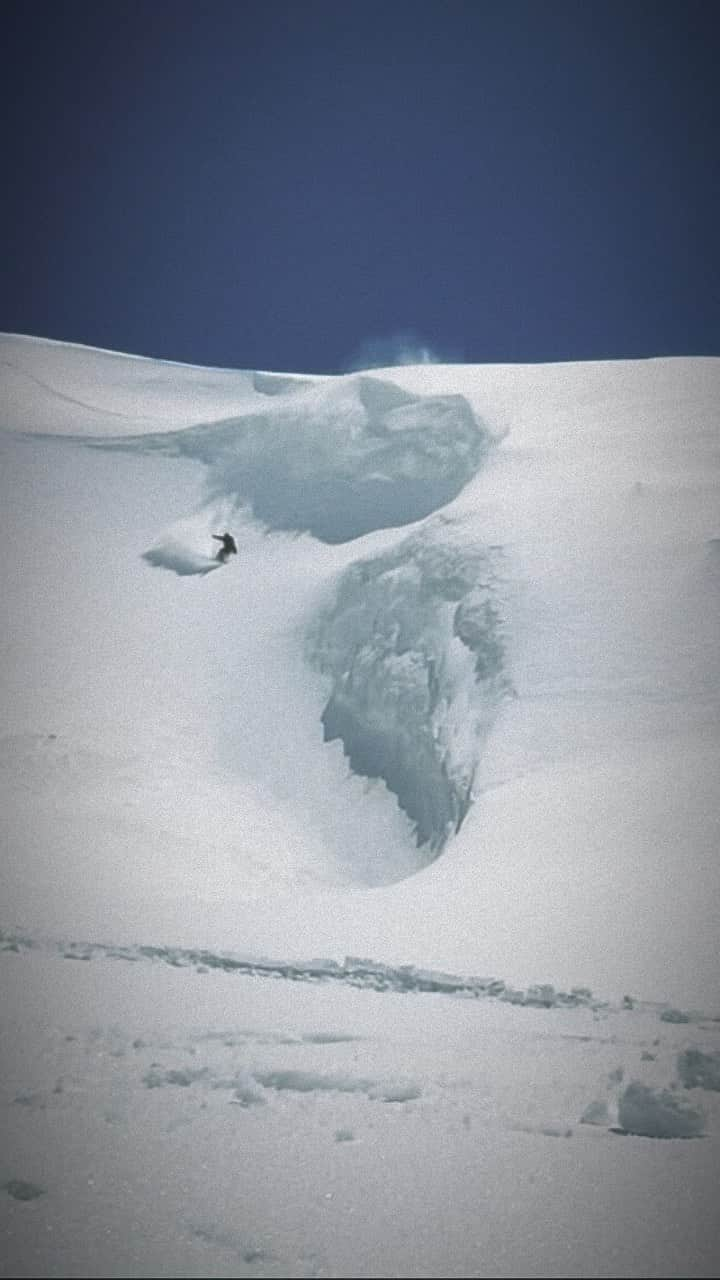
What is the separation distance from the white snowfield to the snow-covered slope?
6cm

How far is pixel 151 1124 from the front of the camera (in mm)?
3566

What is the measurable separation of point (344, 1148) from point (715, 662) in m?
7.12

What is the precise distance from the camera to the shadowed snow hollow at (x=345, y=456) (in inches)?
660

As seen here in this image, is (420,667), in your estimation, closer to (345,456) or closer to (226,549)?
(226,549)

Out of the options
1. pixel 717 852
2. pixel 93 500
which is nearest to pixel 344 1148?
pixel 717 852

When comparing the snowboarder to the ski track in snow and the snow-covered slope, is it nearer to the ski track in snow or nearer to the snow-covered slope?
Answer: the snow-covered slope

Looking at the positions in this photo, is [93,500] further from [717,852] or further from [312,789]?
[717,852]

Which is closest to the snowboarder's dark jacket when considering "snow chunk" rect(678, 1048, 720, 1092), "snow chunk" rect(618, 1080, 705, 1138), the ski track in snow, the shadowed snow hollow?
the shadowed snow hollow

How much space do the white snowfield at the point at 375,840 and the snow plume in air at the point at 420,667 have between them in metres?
0.06

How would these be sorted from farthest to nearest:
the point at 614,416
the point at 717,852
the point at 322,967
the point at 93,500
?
the point at 93,500, the point at 614,416, the point at 717,852, the point at 322,967

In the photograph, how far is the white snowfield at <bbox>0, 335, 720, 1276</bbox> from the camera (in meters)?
3.23

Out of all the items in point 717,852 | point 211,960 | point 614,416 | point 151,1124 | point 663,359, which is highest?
point 663,359

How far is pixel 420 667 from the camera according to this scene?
36.4 feet

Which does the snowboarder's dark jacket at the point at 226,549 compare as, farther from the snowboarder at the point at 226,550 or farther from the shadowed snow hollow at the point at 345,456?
the shadowed snow hollow at the point at 345,456
